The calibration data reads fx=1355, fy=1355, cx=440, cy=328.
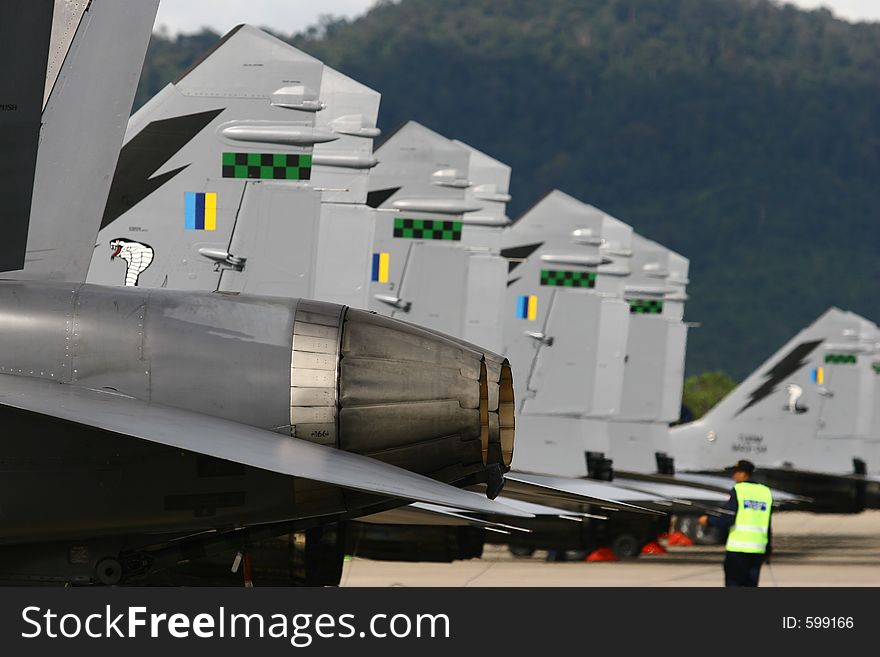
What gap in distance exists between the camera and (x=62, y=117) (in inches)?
207

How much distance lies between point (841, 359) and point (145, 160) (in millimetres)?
20065

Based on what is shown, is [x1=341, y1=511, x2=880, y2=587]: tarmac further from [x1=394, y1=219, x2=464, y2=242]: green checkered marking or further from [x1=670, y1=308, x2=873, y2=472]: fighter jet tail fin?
[x1=394, y1=219, x2=464, y2=242]: green checkered marking

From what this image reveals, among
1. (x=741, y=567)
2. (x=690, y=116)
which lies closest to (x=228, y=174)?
(x=741, y=567)

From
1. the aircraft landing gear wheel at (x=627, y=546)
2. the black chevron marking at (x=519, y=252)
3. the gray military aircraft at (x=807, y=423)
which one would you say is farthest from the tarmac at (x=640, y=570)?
the black chevron marking at (x=519, y=252)

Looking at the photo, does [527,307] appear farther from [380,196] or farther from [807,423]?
[807,423]

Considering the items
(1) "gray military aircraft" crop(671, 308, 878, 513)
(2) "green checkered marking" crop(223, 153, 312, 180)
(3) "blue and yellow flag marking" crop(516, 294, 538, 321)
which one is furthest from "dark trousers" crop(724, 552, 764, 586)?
(1) "gray military aircraft" crop(671, 308, 878, 513)

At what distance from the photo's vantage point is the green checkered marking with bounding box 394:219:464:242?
13211mm

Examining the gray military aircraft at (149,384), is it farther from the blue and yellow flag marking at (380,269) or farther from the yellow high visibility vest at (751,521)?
the blue and yellow flag marking at (380,269)

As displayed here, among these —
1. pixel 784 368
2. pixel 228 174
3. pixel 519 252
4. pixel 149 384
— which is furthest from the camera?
pixel 784 368

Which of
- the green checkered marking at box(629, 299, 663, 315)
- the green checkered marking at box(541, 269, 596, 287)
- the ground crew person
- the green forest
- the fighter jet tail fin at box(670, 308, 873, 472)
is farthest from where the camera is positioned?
the green forest

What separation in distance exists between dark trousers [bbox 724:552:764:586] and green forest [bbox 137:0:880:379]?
97598 millimetres

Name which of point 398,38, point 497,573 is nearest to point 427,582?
point 497,573

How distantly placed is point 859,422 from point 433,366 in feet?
72.8
